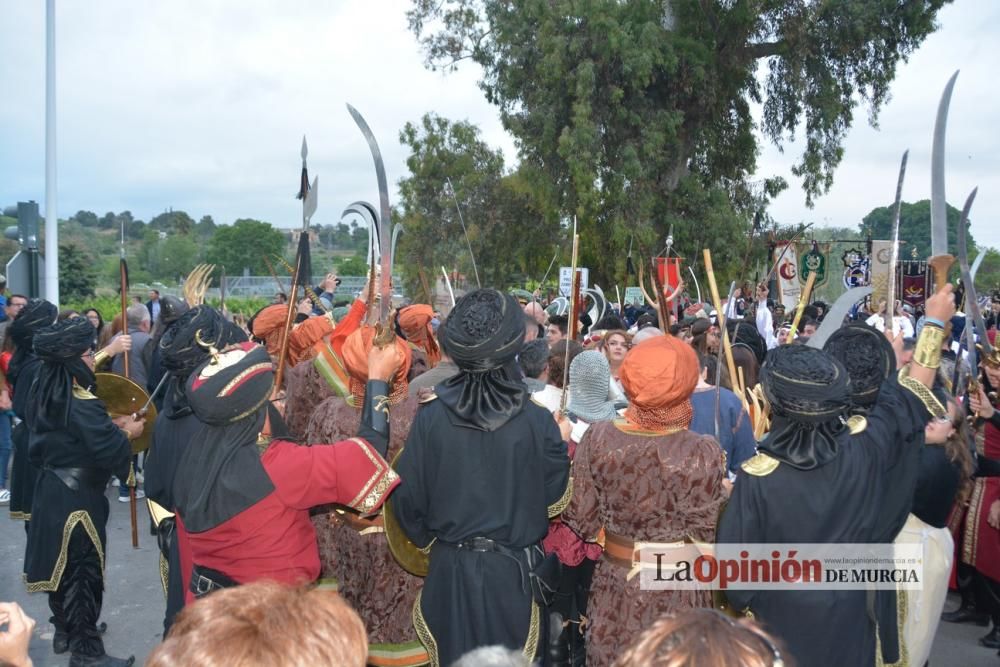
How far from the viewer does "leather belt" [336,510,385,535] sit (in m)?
3.88

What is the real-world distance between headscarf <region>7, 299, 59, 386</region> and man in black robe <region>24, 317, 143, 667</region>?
0.96 meters

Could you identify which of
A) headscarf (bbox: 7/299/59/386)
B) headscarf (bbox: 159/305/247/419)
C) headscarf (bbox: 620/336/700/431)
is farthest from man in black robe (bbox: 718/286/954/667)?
headscarf (bbox: 7/299/59/386)

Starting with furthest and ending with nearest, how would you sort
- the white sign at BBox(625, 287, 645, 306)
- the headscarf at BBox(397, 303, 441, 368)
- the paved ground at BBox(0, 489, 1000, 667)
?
the white sign at BBox(625, 287, 645, 306) → the headscarf at BBox(397, 303, 441, 368) → the paved ground at BBox(0, 489, 1000, 667)

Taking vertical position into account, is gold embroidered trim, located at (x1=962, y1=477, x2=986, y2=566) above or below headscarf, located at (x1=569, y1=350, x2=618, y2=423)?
below

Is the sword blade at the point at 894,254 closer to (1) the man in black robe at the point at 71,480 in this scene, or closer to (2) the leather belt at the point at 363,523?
(2) the leather belt at the point at 363,523

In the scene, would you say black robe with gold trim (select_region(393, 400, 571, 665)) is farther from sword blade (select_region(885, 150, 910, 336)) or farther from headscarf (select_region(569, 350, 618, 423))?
sword blade (select_region(885, 150, 910, 336))

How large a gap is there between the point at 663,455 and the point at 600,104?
1896cm

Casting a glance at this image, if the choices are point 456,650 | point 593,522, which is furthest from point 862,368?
point 456,650

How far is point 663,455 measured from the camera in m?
3.14

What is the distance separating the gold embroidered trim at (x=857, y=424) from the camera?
9.92 ft

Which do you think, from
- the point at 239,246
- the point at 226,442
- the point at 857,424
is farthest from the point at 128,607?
the point at 239,246

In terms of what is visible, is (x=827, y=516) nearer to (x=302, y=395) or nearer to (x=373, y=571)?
(x=373, y=571)

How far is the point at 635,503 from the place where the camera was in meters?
3.19

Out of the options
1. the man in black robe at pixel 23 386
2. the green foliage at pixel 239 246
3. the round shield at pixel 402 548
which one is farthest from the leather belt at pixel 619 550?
the green foliage at pixel 239 246
